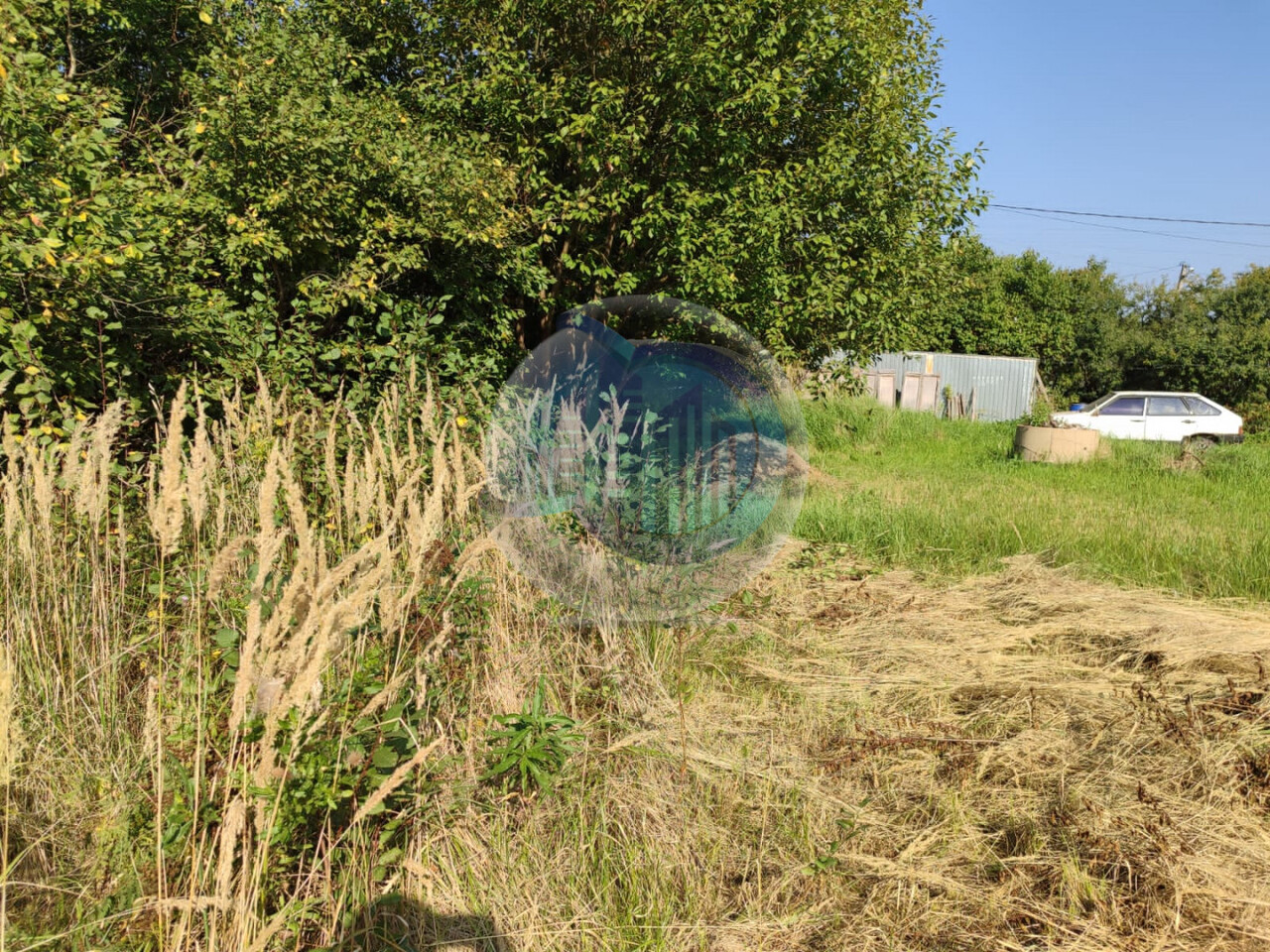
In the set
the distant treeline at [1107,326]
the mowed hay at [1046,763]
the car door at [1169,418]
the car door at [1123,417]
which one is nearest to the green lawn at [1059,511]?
the mowed hay at [1046,763]

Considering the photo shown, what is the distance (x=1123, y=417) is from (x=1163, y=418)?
659 mm

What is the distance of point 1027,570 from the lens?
4762 mm

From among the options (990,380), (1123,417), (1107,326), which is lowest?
(1123,417)

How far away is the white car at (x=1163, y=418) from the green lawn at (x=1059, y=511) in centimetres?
327

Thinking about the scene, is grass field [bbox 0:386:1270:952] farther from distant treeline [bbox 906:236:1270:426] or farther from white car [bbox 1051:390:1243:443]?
distant treeline [bbox 906:236:1270:426]

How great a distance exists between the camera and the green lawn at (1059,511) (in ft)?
16.2

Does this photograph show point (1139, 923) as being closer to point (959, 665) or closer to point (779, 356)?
point (959, 665)

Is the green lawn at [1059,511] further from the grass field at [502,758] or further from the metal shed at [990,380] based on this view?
the metal shed at [990,380]

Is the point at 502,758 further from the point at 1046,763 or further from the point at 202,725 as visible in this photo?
the point at 1046,763

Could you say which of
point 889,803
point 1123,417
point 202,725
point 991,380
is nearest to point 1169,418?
point 1123,417

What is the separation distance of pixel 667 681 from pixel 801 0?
5.12 meters

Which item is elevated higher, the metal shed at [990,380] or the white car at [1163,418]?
the metal shed at [990,380]

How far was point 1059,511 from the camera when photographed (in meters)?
6.58

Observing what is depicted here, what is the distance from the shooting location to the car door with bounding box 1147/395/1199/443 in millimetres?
13914
